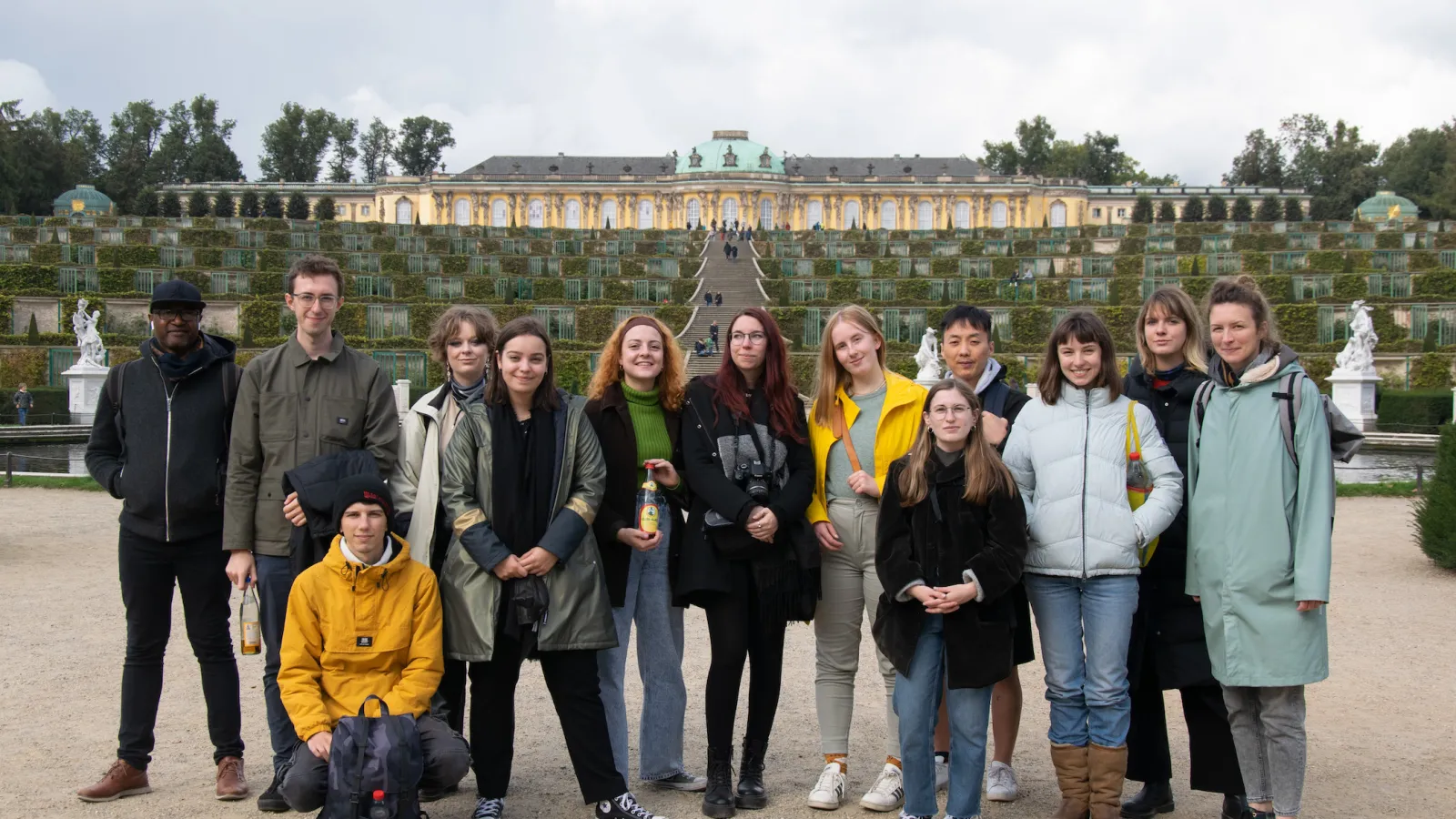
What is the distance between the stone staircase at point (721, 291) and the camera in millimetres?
31798

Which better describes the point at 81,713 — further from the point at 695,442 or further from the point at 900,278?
the point at 900,278

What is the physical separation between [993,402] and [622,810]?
6.07 feet

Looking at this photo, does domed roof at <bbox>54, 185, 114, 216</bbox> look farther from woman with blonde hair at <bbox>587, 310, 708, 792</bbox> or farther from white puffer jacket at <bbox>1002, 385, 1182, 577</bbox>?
white puffer jacket at <bbox>1002, 385, 1182, 577</bbox>

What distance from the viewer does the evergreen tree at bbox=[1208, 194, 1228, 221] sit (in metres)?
65.4

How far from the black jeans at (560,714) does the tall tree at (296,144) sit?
278ft

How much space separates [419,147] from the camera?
8512 centimetres

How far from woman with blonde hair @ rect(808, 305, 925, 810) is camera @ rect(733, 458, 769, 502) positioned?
192 millimetres

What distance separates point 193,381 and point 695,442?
1.73 metres

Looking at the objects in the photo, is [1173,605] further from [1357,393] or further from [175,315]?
[1357,393]

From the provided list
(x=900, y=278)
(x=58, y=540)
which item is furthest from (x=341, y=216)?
(x=58, y=540)

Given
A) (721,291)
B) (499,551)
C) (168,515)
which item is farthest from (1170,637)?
(721,291)

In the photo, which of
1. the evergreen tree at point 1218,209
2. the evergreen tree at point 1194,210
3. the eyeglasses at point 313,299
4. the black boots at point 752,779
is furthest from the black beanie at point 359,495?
the evergreen tree at point 1218,209

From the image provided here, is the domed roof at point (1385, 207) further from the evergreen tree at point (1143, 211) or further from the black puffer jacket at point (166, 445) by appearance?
the black puffer jacket at point (166, 445)

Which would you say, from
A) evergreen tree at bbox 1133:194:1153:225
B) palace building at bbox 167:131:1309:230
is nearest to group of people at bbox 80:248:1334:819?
evergreen tree at bbox 1133:194:1153:225
